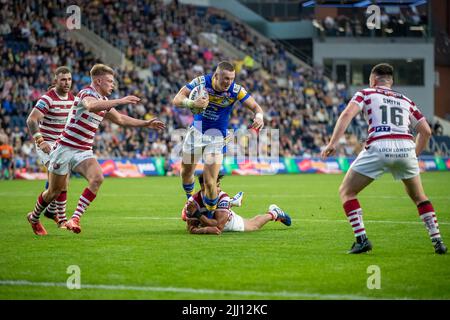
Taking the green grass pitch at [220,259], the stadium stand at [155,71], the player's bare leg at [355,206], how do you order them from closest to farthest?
the green grass pitch at [220,259], the player's bare leg at [355,206], the stadium stand at [155,71]

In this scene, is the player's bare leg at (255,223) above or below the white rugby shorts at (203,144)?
below

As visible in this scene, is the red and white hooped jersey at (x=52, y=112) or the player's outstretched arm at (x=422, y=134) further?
the red and white hooped jersey at (x=52, y=112)

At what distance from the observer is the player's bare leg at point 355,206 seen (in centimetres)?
1084

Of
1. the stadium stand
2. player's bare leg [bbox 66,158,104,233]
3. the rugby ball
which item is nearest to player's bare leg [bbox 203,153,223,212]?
the rugby ball

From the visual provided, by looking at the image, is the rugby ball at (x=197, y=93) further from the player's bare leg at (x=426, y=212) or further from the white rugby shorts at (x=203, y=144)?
the player's bare leg at (x=426, y=212)

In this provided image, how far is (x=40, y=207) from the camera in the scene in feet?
44.2

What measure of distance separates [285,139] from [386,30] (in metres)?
17.6

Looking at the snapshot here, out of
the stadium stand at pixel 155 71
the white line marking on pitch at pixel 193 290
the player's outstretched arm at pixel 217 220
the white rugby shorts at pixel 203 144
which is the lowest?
the white line marking on pitch at pixel 193 290

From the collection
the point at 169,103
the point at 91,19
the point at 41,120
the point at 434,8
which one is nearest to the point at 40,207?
the point at 41,120

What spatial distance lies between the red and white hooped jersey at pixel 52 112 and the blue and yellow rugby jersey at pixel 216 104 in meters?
2.58

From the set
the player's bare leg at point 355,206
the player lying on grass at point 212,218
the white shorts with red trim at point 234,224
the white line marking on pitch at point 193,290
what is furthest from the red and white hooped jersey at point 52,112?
the white line marking on pitch at point 193,290

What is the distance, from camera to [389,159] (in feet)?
35.1
